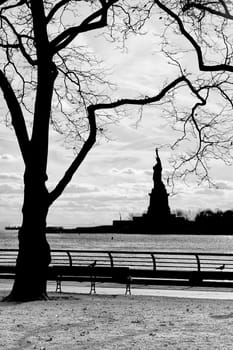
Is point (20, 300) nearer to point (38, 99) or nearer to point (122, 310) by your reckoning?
point (122, 310)

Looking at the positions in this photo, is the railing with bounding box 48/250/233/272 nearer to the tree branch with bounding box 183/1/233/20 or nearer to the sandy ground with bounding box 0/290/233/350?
the sandy ground with bounding box 0/290/233/350

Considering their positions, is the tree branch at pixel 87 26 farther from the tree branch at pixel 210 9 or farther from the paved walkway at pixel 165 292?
the paved walkway at pixel 165 292

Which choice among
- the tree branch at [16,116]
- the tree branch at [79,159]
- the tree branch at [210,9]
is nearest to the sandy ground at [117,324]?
the tree branch at [79,159]

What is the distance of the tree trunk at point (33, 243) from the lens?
15.9m

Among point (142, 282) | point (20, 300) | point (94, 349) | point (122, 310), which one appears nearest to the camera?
point (94, 349)

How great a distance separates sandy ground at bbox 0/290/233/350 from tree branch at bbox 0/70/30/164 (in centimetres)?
394

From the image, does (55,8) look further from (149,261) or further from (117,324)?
(117,324)

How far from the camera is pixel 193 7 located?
1627 cm

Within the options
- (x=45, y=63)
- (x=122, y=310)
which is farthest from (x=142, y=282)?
(x=45, y=63)

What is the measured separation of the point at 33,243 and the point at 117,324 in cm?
528

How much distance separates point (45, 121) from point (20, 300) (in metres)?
4.40

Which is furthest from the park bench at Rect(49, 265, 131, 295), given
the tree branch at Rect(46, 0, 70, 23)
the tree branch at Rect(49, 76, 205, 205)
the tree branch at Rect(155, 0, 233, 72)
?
the tree branch at Rect(46, 0, 70, 23)

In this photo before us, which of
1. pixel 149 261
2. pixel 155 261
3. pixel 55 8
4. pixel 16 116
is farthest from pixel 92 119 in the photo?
pixel 155 261

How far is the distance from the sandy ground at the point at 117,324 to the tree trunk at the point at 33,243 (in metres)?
0.70
